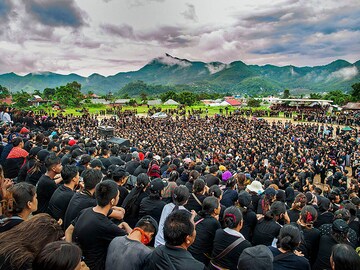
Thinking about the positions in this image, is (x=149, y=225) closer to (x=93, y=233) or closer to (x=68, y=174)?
(x=93, y=233)

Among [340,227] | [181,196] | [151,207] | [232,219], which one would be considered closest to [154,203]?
[151,207]

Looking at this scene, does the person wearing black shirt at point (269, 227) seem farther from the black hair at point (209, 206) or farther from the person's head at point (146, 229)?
the person's head at point (146, 229)

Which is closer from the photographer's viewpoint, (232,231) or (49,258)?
(49,258)

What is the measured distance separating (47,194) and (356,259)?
3.79 m

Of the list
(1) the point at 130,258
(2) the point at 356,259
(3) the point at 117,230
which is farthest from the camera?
(3) the point at 117,230

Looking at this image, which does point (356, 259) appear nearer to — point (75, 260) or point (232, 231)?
point (232, 231)

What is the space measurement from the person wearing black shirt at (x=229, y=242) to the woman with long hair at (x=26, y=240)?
172cm

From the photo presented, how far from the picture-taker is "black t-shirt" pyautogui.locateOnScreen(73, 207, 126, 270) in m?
2.51

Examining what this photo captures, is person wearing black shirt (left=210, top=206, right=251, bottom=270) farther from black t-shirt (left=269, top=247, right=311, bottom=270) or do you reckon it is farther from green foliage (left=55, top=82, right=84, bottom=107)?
green foliage (left=55, top=82, right=84, bottom=107)

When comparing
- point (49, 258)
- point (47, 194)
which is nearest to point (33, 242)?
point (49, 258)

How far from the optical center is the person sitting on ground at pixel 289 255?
276 cm

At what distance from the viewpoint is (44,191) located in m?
3.87

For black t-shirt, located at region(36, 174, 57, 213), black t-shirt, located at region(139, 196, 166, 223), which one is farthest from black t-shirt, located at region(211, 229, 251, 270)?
black t-shirt, located at region(36, 174, 57, 213)

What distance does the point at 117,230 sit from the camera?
2.55 metres
